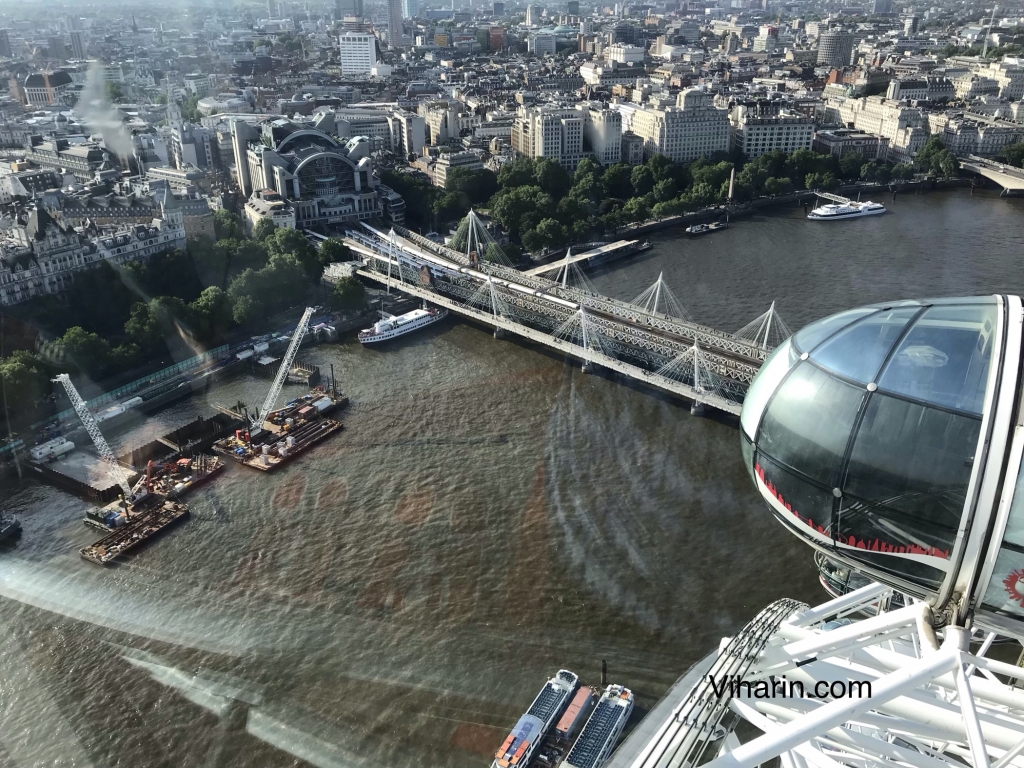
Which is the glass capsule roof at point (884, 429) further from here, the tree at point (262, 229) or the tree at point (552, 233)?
the tree at point (552, 233)

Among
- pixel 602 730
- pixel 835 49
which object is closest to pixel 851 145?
pixel 602 730

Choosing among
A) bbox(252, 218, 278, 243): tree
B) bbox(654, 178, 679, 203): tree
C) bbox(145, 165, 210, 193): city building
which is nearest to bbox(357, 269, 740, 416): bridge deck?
bbox(252, 218, 278, 243): tree

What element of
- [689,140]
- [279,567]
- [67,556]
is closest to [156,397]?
[67,556]

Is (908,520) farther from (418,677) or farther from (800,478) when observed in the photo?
(418,677)

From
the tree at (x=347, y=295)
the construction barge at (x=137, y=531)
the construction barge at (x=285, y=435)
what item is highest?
the tree at (x=347, y=295)

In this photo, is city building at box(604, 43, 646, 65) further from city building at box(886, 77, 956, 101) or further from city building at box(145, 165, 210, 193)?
city building at box(145, 165, 210, 193)

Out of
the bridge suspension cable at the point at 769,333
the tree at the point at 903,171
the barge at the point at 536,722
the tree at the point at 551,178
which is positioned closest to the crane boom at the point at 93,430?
the barge at the point at 536,722
